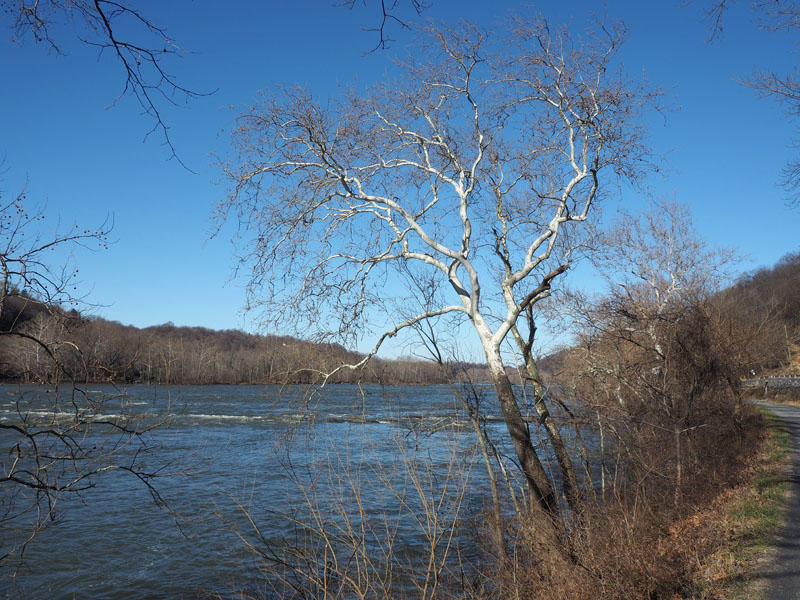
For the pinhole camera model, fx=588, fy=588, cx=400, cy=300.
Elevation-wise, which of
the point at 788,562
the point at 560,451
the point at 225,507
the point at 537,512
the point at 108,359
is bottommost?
the point at 225,507

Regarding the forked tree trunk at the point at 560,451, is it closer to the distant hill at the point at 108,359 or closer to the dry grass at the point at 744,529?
the distant hill at the point at 108,359

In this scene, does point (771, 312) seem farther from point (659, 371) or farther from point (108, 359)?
point (108, 359)

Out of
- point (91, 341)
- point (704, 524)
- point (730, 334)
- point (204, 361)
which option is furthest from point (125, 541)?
point (204, 361)

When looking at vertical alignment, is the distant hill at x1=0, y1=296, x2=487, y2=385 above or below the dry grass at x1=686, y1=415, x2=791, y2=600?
above

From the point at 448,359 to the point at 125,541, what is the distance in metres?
9.06

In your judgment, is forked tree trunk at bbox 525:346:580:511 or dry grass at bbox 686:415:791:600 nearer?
dry grass at bbox 686:415:791:600

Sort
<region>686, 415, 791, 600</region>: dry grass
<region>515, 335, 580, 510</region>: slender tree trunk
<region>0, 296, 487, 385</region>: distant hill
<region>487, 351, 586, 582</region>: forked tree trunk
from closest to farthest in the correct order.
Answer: <region>0, 296, 487, 385</region>: distant hill → <region>686, 415, 791, 600</region>: dry grass → <region>487, 351, 586, 582</region>: forked tree trunk → <region>515, 335, 580, 510</region>: slender tree trunk

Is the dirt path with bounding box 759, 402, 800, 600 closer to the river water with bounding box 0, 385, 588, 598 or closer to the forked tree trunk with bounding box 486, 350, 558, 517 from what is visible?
the forked tree trunk with bounding box 486, 350, 558, 517

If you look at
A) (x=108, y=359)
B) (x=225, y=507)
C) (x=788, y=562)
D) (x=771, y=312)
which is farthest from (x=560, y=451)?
(x=771, y=312)

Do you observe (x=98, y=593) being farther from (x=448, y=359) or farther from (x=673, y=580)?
(x=673, y=580)

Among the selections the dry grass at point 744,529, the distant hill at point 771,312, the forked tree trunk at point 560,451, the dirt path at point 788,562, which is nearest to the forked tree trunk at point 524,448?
the forked tree trunk at point 560,451

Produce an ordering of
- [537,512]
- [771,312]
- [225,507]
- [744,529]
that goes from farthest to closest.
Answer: [771,312] → [225,507] → [744,529] → [537,512]

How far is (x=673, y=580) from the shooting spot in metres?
7.18

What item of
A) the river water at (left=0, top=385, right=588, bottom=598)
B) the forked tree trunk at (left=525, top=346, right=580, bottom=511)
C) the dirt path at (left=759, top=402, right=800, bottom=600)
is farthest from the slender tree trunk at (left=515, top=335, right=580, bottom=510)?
the dirt path at (left=759, top=402, right=800, bottom=600)
